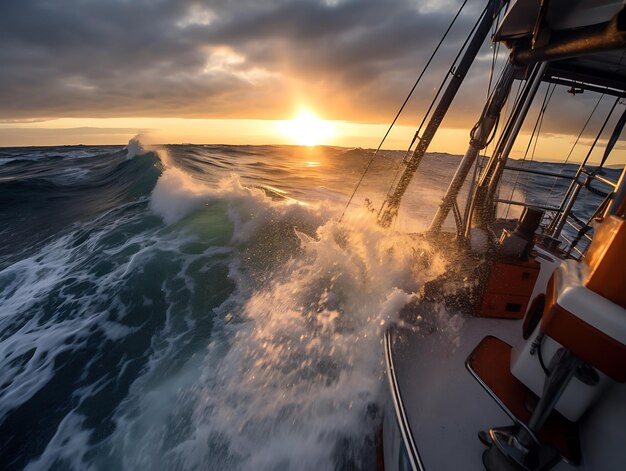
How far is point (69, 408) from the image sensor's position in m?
4.50

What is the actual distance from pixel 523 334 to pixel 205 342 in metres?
4.93

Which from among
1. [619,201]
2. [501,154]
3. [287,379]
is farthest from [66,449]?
[501,154]

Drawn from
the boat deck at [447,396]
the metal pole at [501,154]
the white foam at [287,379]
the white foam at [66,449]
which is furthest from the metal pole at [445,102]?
the white foam at [66,449]

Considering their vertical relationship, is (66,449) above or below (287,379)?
below

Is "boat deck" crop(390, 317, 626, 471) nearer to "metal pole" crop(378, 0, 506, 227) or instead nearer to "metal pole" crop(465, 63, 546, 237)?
"metal pole" crop(465, 63, 546, 237)

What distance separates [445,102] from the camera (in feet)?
19.8

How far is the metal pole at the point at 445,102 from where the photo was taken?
5383mm

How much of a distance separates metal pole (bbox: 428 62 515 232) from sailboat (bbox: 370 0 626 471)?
0.02 meters

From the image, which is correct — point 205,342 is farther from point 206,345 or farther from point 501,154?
point 501,154

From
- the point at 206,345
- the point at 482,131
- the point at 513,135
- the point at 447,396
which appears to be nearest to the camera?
the point at 447,396

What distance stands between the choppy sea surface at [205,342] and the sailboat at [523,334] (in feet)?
2.35

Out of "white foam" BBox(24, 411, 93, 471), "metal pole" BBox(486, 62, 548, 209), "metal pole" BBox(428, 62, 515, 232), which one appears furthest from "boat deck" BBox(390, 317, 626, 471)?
"white foam" BBox(24, 411, 93, 471)

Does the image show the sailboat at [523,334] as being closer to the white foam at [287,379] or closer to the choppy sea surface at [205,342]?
the white foam at [287,379]

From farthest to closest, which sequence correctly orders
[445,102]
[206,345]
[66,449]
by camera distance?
[445,102] → [206,345] → [66,449]
